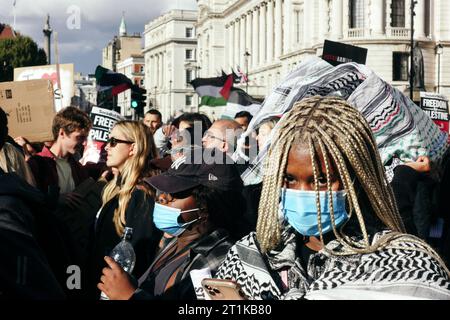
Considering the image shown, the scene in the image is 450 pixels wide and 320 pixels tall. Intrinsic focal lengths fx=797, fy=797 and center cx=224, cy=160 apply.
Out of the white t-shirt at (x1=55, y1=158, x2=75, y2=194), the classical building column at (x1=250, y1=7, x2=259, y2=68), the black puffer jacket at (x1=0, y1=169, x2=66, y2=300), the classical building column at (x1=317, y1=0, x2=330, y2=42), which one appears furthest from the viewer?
the classical building column at (x1=250, y1=7, x2=259, y2=68)

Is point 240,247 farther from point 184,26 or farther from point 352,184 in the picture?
point 184,26

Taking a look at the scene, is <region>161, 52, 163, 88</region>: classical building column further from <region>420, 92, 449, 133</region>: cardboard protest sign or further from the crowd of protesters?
the crowd of protesters

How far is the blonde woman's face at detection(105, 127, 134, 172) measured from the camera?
18.6ft

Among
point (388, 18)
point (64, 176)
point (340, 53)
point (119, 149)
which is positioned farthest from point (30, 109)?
point (388, 18)

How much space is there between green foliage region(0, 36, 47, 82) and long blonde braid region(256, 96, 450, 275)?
176ft

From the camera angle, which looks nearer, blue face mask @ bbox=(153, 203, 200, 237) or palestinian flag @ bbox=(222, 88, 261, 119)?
blue face mask @ bbox=(153, 203, 200, 237)

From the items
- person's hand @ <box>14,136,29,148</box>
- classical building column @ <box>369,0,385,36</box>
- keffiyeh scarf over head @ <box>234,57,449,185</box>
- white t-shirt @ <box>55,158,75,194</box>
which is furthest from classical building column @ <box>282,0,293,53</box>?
keffiyeh scarf over head @ <box>234,57,449,185</box>

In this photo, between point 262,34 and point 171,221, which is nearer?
point 171,221

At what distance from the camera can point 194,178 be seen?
406cm

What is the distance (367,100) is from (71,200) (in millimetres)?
2313

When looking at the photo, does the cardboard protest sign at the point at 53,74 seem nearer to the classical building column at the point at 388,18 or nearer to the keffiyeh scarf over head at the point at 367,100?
the keffiyeh scarf over head at the point at 367,100

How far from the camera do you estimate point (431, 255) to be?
2.30 metres

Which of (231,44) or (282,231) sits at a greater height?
(231,44)

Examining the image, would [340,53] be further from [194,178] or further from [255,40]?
[255,40]
